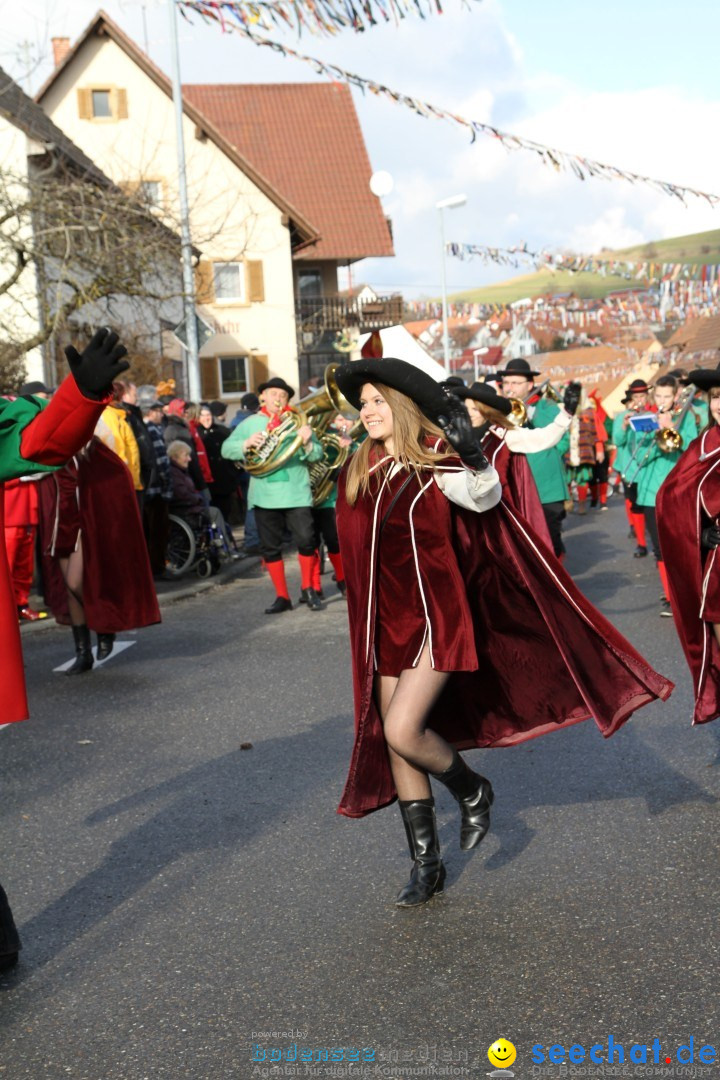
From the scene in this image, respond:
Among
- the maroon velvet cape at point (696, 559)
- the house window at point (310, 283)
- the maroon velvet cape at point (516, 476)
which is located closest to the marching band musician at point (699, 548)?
the maroon velvet cape at point (696, 559)

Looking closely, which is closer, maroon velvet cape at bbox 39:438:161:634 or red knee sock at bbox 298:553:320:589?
maroon velvet cape at bbox 39:438:161:634

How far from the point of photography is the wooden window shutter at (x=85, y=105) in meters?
39.6

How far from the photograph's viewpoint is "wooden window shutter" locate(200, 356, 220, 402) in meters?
42.6

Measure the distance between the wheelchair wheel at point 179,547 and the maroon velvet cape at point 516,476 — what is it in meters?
6.23

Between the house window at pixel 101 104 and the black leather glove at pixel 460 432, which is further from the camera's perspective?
the house window at pixel 101 104

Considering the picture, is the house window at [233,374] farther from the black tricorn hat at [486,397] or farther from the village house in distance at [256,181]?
the black tricorn hat at [486,397]

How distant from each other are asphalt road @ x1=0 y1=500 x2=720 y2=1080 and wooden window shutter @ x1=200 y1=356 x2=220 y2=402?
115 feet

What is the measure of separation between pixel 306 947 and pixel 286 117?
162ft

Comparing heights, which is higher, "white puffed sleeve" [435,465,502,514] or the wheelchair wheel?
"white puffed sleeve" [435,465,502,514]

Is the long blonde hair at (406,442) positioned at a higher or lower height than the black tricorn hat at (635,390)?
higher

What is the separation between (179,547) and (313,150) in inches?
1496

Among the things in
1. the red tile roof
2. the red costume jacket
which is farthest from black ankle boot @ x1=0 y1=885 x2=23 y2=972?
the red tile roof

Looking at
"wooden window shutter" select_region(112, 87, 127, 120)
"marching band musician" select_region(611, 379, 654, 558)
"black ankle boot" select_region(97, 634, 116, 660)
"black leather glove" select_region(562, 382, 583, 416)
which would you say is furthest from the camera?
"wooden window shutter" select_region(112, 87, 127, 120)

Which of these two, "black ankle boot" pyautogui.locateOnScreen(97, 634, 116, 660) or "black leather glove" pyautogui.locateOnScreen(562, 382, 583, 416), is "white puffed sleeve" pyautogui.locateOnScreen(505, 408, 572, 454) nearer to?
"black leather glove" pyautogui.locateOnScreen(562, 382, 583, 416)
